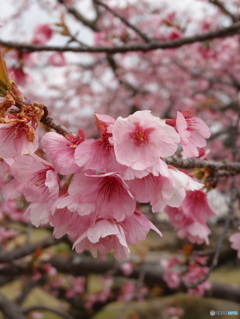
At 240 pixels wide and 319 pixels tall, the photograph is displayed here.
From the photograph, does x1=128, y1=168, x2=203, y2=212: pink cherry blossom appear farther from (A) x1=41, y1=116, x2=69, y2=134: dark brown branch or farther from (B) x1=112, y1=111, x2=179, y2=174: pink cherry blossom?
(A) x1=41, y1=116, x2=69, y2=134: dark brown branch

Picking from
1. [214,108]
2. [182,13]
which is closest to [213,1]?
[214,108]

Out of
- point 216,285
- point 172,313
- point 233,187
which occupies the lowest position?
point 172,313

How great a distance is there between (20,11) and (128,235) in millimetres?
7637

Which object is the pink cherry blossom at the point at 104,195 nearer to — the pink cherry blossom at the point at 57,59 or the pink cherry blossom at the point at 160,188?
the pink cherry blossom at the point at 160,188

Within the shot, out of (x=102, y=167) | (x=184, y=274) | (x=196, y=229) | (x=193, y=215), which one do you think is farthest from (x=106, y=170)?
(x=184, y=274)

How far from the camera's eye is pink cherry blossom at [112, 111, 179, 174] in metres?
0.71

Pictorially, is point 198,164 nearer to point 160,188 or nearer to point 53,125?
point 160,188

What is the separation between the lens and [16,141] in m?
0.77

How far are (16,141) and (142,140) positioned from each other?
32 centimetres

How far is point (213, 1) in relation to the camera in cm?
220

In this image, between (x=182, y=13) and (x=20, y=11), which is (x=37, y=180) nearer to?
(x=20, y=11)

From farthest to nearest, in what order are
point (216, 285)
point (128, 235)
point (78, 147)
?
point (216, 285) < point (128, 235) < point (78, 147)

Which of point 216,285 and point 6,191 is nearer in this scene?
point 6,191

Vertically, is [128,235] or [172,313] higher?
[128,235]
